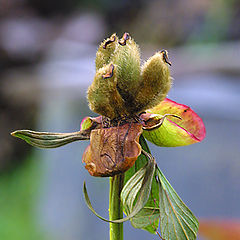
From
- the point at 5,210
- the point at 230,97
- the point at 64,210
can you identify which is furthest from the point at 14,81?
the point at 230,97

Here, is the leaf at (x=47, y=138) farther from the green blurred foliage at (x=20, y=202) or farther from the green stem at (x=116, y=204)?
the green blurred foliage at (x=20, y=202)

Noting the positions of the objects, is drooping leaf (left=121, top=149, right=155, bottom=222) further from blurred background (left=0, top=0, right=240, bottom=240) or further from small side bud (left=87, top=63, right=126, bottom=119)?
blurred background (left=0, top=0, right=240, bottom=240)

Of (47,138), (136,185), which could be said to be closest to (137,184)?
(136,185)

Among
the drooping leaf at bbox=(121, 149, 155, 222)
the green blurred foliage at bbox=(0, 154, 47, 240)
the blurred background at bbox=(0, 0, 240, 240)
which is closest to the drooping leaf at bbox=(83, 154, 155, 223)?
the drooping leaf at bbox=(121, 149, 155, 222)

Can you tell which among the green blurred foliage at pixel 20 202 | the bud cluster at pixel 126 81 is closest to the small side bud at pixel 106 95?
the bud cluster at pixel 126 81

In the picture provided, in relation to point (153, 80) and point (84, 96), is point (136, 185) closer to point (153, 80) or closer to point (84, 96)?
point (153, 80)
